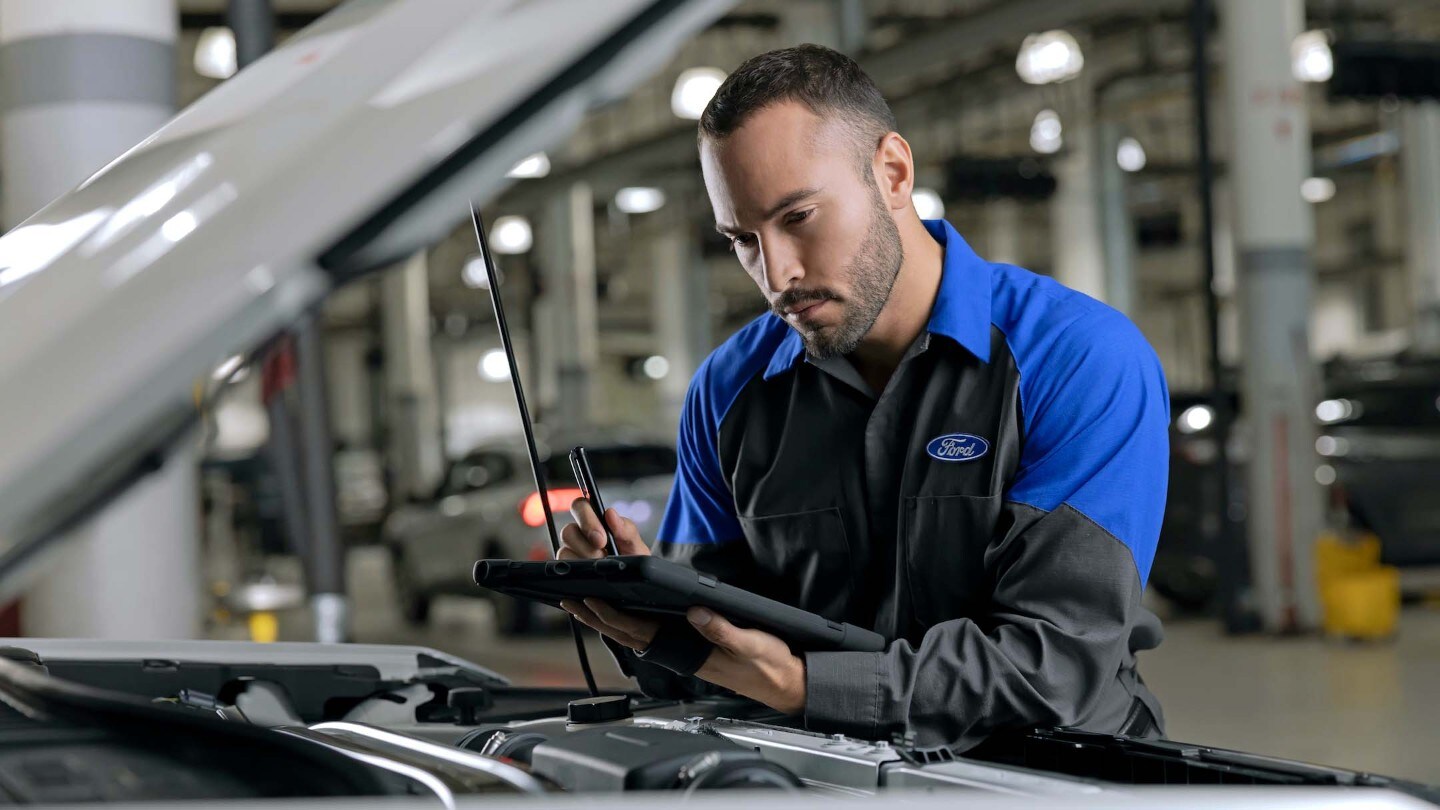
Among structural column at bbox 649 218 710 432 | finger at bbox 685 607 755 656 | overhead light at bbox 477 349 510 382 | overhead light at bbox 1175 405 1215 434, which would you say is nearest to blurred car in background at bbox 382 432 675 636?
overhead light at bbox 1175 405 1215 434

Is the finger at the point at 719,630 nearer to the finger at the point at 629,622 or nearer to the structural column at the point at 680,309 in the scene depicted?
the finger at the point at 629,622

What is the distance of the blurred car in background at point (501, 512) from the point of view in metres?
8.28

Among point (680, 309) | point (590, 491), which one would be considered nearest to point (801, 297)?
point (590, 491)

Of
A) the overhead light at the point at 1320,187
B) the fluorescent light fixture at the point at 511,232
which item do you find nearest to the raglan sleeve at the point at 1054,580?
the fluorescent light fixture at the point at 511,232

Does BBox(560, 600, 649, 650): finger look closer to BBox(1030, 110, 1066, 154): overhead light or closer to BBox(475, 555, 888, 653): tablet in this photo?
BBox(475, 555, 888, 653): tablet

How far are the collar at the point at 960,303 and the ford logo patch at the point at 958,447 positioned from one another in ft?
0.36

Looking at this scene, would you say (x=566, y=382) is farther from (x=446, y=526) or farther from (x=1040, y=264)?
(x=1040, y=264)

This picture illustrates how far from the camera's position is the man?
1.57 metres

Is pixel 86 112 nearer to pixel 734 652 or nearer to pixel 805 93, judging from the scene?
pixel 805 93

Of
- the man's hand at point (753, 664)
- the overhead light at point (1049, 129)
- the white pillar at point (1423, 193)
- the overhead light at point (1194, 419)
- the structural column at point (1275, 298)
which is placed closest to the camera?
the man's hand at point (753, 664)

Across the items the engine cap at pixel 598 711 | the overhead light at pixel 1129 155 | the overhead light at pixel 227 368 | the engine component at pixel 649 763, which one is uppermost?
the overhead light at pixel 1129 155

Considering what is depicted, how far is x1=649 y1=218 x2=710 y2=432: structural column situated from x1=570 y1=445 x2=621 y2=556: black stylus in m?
17.1

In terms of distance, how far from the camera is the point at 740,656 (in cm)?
148

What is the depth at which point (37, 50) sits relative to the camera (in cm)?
356
